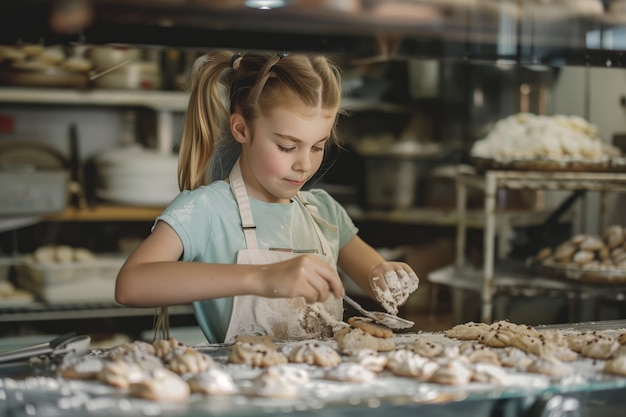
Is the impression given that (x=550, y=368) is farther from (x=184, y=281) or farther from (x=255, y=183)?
(x=255, y=183)

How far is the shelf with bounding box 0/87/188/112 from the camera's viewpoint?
3.30 meters

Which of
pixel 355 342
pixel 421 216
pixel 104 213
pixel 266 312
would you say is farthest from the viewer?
pixel 421 216

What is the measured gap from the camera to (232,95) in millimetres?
1646

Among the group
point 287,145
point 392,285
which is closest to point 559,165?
point 392,285

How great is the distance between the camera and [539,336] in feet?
4.69

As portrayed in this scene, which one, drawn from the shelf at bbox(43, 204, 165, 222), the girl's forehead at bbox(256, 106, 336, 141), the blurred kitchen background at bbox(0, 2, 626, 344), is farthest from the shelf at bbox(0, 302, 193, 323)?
the girl's forehead at bbox(256, 106, 336, 141)

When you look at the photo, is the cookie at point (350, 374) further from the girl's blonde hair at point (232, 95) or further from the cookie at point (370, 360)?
the girl's blonde hair at point (232, 95)

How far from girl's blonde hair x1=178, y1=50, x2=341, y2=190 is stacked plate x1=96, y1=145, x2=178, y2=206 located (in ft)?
5.32

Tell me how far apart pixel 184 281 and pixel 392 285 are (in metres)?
0.44

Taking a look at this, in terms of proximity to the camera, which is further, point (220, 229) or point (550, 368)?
point (220, 229)

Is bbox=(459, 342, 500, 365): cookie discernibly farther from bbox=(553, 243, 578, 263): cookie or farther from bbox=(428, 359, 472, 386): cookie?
bbox=(553, 243, 578, 263): cookie

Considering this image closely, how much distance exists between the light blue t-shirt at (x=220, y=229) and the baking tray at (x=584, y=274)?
1.41 m

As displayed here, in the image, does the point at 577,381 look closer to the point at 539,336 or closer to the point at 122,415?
the point at 539,336

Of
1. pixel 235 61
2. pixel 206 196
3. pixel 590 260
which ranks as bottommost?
pixel 590 260
